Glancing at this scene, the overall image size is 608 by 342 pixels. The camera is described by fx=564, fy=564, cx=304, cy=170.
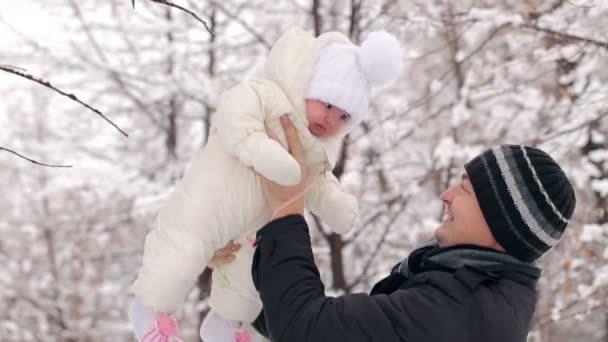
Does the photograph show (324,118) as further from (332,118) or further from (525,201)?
(525,201)

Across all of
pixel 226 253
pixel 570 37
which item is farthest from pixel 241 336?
pixel 570 37

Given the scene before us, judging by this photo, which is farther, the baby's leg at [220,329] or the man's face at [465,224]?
the baby's leg at [220,329]

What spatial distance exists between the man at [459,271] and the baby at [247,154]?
0.65ft

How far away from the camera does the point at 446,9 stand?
4.20 m

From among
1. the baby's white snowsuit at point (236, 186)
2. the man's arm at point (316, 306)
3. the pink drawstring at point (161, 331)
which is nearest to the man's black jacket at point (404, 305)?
the man's arm at point (316, 306)

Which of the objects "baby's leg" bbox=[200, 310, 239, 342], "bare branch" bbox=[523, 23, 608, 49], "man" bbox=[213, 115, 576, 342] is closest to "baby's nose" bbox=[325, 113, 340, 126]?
"man" bbox=[213, 115, 576, 342]

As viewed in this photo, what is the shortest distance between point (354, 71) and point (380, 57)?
9 cm

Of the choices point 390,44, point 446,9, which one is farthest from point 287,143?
point 446,9

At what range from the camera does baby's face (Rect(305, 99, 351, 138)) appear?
1.65 meters

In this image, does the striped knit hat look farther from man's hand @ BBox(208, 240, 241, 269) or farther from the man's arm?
man's hand @ BBox(208, 240, 241, 269)

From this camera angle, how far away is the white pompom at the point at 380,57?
161 cm

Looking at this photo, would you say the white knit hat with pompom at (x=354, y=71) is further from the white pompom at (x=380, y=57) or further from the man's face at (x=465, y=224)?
the man's face at (x=465, y=224)

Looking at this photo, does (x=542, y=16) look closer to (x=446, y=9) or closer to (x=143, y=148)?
(x=446, y=9)

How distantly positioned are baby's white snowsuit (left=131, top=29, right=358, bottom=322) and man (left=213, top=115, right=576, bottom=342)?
173mm
